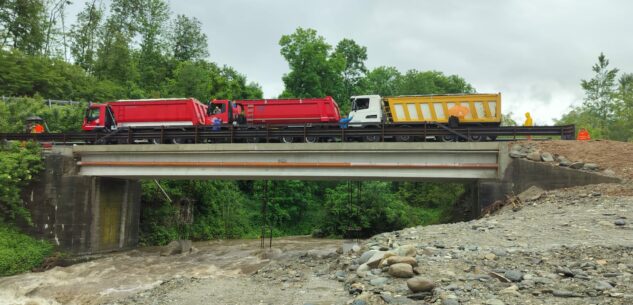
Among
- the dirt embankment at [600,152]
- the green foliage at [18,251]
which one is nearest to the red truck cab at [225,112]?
the green foliage at [18,251]

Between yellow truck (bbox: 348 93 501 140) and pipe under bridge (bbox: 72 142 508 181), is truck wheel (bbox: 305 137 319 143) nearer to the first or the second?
pipe under bridge (bbox: 72 142 508 181)

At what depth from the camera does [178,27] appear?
59.6 m

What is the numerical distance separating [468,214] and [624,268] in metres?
21.7

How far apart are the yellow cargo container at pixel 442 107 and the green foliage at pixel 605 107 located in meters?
33.2

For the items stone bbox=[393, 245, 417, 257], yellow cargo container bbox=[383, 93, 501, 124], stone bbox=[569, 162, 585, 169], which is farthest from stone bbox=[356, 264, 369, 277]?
yellow cargo container bbox=[383, 93, 501, 124]

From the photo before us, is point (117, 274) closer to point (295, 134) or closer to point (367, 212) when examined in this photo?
point (295, 134)

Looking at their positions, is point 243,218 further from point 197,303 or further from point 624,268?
point 624,268

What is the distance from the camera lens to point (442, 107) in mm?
21938

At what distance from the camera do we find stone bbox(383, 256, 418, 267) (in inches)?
346

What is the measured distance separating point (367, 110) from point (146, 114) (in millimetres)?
12027

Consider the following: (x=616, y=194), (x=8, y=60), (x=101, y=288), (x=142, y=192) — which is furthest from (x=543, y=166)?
(x=8, y=60)

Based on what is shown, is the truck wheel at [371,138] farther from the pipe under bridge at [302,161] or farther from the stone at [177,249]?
the stone at [177,249]

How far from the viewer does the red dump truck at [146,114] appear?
24.5 m

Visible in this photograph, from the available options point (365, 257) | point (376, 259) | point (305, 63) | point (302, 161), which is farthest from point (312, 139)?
point (305, 63)
